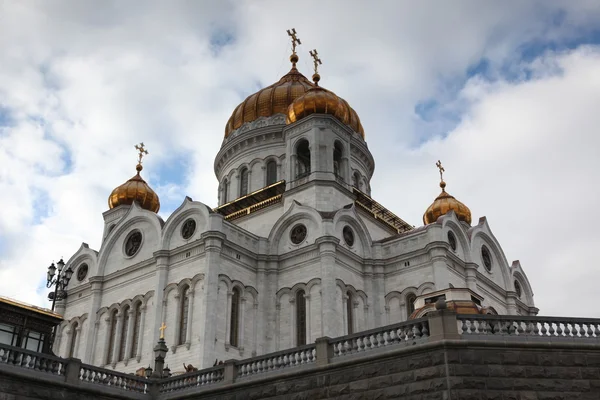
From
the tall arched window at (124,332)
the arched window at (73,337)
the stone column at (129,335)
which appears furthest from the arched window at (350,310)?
the arched window at (73,337)

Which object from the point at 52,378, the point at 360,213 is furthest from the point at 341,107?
the point at 52,378

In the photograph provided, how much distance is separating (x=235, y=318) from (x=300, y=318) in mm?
2876

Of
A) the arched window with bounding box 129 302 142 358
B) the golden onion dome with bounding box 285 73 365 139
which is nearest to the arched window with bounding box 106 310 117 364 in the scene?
the arched window with bounding box 129 302 142 358

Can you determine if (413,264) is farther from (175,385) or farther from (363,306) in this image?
(175,385)

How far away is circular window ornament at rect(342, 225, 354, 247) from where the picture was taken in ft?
103

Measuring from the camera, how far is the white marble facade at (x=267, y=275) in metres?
28.8

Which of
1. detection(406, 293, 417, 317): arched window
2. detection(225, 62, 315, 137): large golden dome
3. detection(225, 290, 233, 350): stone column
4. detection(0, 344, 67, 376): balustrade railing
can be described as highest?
detection(225, 62, 315, 137): large golden dome

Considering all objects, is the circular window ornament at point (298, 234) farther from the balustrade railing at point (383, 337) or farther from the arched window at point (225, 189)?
the balustrade railing at point (383, 337)

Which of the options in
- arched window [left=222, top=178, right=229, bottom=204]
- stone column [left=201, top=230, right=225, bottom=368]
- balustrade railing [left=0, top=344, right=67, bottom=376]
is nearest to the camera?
balustrade railing [left=0, top=344, right=67, bottom=376]

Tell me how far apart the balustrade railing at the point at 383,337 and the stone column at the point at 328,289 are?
10.7 metres

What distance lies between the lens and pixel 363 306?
30578 millimetres

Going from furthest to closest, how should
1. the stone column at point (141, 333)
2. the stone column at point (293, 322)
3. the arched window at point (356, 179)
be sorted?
1. the arched window at point (356, 179)
2. the stone column at point (141, 333)
3. the stone column at point (293, 322)

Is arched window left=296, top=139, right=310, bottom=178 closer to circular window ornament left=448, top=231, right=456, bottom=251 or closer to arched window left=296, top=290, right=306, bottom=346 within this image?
arched window left=296, top=290, right=306, bottom=346

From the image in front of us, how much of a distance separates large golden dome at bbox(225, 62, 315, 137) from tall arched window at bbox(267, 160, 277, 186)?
3.41 metres
